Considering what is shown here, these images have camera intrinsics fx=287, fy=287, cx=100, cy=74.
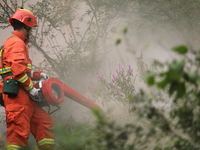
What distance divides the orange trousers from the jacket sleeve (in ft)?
0.49

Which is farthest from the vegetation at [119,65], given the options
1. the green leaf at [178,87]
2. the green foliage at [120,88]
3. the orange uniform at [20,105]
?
the orange uniform at [20,105]

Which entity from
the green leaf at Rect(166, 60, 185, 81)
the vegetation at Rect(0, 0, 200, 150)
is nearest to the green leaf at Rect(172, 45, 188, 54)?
the green leaf at Rect(166, 60, 185, 81)

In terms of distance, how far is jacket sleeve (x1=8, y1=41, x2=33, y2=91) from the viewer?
10.4ft

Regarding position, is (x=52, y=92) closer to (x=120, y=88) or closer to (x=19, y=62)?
(x=19, y=62)

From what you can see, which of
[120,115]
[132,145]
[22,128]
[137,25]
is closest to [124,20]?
[137,25]

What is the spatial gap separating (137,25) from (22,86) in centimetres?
549

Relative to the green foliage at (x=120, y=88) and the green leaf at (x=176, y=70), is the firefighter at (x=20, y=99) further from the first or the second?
the green leaf at (x=176, y=70)

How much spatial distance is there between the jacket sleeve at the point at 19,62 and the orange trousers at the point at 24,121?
149mm

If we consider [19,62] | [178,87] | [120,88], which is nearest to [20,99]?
[19,62]

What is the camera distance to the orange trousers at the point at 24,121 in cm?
321

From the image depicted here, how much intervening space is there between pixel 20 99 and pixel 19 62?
433mm

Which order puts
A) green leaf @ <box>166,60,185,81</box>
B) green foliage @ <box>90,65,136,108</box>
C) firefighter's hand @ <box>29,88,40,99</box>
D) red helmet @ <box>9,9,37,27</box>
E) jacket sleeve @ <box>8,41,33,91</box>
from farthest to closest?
green foliage @ <box>90,65,136,108</box> → red helmet @ <box>9,9,37,27</box> → firefighter's hand @ <box>29,88,40,99</box> → jacket sleeve @ <box>8,41,33,91</box> → green leaf @ <box>166,60,185,81</box>

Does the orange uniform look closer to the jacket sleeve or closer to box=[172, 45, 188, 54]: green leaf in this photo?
the jacket sleeve

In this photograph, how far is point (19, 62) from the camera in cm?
320
